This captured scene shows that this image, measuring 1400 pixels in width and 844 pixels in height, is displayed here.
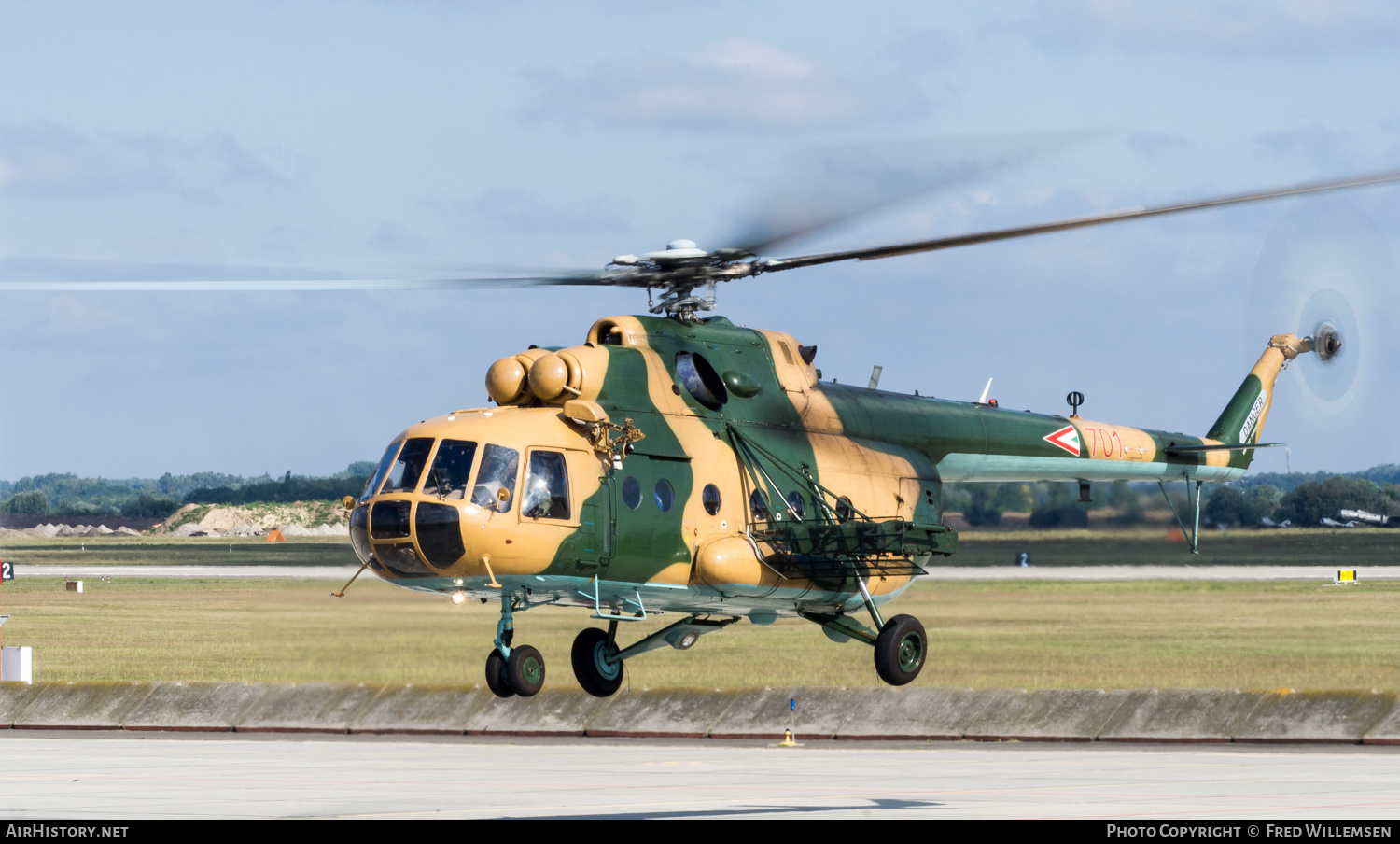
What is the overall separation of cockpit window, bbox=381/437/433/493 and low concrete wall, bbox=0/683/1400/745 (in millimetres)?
16775

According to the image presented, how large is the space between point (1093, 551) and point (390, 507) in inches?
728

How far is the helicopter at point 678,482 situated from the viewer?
18844 millimetres

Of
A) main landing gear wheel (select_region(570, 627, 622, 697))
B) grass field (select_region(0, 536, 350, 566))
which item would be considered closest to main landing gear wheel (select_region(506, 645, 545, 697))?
main landing gear wheel (select_region(570, 627, 622, 697))

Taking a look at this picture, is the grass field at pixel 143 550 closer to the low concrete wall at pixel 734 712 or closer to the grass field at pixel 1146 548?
the grass field at pixel 1146 548

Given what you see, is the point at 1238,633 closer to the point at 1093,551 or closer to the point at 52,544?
the point at 1093,551

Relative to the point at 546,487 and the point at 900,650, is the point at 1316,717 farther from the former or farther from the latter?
the point at 546,487

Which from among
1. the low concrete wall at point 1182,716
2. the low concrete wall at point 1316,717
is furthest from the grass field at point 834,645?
the low concrete wall at point 1316,717

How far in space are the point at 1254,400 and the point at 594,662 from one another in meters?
14.9

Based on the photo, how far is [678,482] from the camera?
2075 cm

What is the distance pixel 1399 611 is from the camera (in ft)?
190

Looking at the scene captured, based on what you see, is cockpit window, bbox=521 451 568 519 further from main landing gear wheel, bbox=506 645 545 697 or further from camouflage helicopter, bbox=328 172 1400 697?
main landing gear wheel, bbox=506 645 545 697

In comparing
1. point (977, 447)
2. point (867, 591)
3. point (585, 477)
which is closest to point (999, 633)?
point (977, 447)

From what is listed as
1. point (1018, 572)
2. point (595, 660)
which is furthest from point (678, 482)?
point (1018, 572)

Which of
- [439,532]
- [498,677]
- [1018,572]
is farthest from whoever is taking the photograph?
[1018,572]
